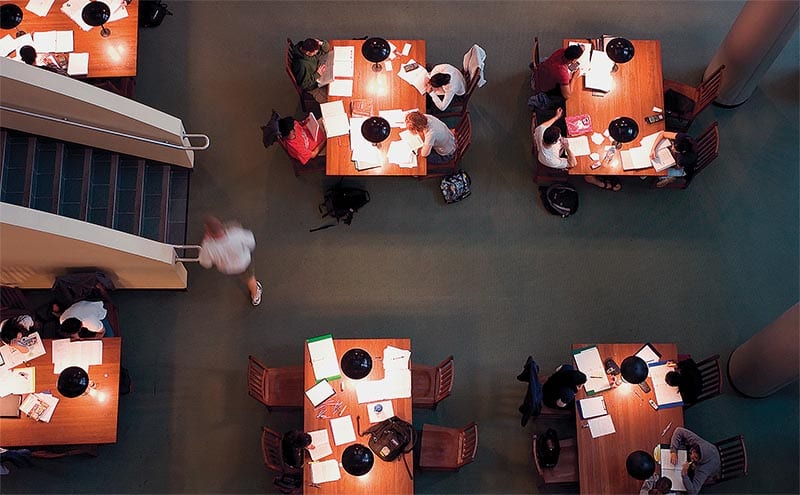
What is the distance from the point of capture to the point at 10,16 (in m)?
7.33

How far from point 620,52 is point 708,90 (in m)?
0.97

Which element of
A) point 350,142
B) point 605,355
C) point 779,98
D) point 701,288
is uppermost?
point 779,98

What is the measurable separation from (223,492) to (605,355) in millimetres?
3985

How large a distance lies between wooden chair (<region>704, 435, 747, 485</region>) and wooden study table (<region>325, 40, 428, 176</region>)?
3.76 meters

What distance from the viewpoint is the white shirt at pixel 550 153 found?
6988mm

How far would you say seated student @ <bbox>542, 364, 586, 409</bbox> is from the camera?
6263 millimetres

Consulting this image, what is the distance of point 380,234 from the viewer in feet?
25.3

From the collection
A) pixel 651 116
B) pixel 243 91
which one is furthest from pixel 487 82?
pixel 243 91

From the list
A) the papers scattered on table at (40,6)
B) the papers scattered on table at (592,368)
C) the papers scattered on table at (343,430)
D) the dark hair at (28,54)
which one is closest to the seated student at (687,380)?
the papers scattered on table at (592,368)

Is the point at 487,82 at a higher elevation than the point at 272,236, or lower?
higher

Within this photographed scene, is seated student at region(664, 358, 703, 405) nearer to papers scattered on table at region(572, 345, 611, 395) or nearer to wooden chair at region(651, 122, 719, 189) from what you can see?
papers scattered on table at region(572, 345, 611, 395)

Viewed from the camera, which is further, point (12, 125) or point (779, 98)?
point (779, 98)

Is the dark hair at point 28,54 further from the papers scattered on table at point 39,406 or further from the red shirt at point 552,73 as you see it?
the red shirt at point 552,73

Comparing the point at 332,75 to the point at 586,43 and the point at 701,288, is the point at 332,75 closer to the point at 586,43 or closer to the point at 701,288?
the point at 586,43
